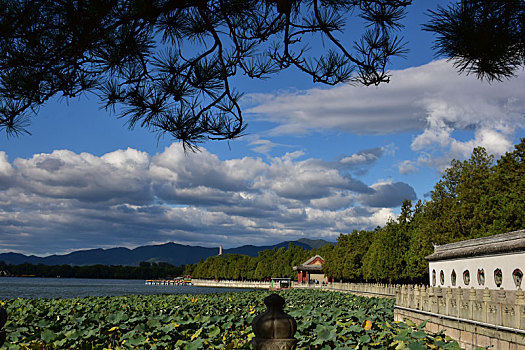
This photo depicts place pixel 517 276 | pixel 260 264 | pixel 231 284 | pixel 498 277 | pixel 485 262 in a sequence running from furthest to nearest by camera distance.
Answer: pixel 231 284 → pixel 260 264 → pixel 485 262 → pixel 498 277 → pixel 517 276

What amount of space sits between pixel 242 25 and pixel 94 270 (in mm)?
203028

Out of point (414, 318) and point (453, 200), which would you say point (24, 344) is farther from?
point (453, 200)

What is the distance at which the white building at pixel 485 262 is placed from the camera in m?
21.0

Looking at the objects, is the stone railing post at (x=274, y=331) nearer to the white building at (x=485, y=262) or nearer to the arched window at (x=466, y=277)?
the white building at (x=485, y=262)

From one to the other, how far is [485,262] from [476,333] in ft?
37.6

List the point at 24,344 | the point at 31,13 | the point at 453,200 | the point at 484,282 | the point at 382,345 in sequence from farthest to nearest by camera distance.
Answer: the point at 453,200
the point at 484,282
the point at 382,345
the point at 24,344
the point at 31,13

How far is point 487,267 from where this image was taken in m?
23.7

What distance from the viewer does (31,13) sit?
471 cm

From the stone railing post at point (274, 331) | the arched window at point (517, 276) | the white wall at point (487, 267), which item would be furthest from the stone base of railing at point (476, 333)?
the stone railing post at point (274, 331)

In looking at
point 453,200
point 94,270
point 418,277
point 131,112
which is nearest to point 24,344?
point 131,112

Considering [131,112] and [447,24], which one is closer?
[447,24]

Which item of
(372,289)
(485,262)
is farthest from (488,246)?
(372,289)

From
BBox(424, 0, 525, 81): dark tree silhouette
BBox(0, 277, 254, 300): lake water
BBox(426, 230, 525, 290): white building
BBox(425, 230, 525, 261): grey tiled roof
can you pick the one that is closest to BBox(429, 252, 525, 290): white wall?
BBox(426, 230, 525, 290): white building

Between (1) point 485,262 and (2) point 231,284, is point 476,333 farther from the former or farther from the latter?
(2) point 231,284
